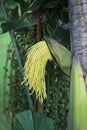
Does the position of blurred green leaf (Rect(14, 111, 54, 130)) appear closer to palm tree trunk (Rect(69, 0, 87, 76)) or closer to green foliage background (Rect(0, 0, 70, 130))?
green foliage background (Rect(0, 0, 70, 130))

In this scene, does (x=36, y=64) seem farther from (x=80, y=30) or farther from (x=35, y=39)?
(x=35, y=39)

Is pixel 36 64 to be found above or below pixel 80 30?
below

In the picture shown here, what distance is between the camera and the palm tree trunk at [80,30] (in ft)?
2.95

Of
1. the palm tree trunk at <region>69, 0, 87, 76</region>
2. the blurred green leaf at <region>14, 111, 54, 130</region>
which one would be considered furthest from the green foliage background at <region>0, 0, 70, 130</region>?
the palm tree trunk at <region>69, 0, 87, 76</region>

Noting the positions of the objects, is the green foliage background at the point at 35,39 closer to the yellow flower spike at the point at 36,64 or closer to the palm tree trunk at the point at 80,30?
the yellow flower spike at the point at 36,64

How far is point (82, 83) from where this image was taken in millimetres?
891

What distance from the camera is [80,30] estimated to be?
2.99 ft

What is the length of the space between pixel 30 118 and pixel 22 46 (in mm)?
324

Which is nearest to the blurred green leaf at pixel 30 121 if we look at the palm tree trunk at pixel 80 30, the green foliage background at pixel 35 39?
the green foliage background at pixel 35 39

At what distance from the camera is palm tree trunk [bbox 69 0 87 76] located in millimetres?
900

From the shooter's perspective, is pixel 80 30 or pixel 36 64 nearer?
pixel 80 30

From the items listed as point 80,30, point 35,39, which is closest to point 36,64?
point 80,30

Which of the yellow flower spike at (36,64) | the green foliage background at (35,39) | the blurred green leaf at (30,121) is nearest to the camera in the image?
the yellow flower spike at (36,64)

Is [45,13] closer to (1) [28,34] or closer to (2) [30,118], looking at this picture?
(1) [28,34]
